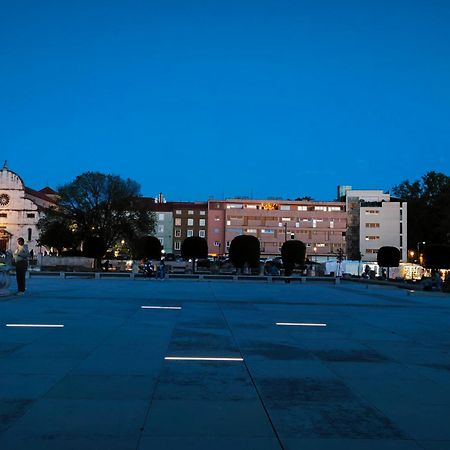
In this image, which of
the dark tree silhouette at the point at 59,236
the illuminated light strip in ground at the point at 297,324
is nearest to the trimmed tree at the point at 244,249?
the dark tree silhouette at the point at 59,236

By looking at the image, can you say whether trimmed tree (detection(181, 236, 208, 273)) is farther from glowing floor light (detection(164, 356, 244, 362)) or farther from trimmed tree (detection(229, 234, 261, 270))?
glowing floor light (detection(164, 356, 244, 362))

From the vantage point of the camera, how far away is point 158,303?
18031mm

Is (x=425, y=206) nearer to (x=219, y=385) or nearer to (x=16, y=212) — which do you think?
(x=16, y=212)

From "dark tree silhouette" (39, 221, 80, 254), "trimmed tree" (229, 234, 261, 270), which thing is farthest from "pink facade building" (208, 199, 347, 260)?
"trimmed tree" (229, 234, 261, 270)

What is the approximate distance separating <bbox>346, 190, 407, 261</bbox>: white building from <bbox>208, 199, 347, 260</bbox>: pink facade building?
2379 millimetres

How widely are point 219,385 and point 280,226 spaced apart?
114 m

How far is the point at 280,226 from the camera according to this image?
120 m

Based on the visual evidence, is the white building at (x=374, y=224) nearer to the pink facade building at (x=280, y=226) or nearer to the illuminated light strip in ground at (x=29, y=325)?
the pink facade building at (x=280, y=226)

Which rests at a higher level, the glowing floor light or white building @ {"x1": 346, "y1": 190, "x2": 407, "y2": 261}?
white building @ {"x1": 346, "y1": 190, "x2": 407, "y2": 261}

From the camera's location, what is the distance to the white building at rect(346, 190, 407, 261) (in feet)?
361

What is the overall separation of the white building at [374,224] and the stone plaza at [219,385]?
101801 millimetres

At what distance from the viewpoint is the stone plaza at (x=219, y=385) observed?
4.68 metres

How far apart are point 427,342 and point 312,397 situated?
5441 millimetres

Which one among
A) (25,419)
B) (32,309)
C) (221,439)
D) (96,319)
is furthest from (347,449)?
(32,309)
